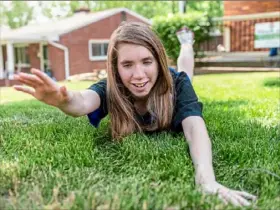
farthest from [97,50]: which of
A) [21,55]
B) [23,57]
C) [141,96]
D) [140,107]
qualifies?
[141,96]

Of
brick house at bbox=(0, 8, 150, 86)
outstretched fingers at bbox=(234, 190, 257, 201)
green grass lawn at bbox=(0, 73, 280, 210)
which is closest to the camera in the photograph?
green grass lawn at bbox=(0, 73, 280, 210)

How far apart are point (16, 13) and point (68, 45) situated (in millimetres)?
34824

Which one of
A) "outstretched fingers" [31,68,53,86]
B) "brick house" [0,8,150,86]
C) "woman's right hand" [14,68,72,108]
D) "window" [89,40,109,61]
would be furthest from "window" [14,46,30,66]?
"outstretched fingers" [31,68,53,86]

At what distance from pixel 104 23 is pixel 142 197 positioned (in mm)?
22278

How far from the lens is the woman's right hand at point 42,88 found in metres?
1.75

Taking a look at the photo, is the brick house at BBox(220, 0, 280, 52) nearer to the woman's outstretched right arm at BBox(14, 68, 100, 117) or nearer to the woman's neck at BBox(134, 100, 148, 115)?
the woman's neck at BBox(134, 100, 148, 115)

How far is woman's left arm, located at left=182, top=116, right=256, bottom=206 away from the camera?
1654mm

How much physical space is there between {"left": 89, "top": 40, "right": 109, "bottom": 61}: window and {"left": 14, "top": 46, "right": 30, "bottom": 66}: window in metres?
3.93

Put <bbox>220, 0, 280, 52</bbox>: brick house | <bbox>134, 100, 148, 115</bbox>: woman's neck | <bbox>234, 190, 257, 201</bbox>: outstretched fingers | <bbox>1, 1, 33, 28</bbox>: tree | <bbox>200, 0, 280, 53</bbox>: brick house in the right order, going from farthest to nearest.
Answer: <bbox>1, 1, 33, 28</bbox>: tree < <bbox>200, 0, 280, 53</bbox>: brick house < <bbox>220, 0, 280, 52</bbox>: brick house < <bbox>134, 100, 148, 115</bbox>: woman's neck < <bbox>234, 190, 257, 201</bbox>: outstretched fingers

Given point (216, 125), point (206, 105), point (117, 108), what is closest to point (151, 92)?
point (117, 108)

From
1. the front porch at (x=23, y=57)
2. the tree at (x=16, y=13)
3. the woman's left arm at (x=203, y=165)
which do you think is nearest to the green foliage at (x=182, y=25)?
the woman's left arm at (x=203, y=165)

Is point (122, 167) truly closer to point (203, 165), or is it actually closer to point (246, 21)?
point (203, 165)

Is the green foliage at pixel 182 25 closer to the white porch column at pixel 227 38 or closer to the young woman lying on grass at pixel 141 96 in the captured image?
the white porch column at pixel 227 38

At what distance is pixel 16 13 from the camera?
5397 centimetres
